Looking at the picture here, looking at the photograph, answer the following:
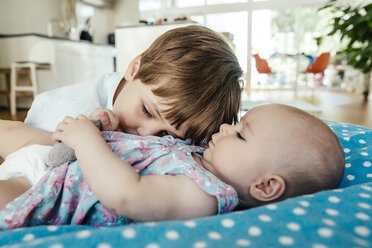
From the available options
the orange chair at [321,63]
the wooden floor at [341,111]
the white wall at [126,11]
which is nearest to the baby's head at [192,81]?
the wooden floor at [341,111]

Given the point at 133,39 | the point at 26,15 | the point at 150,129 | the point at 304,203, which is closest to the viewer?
the point at 304,203

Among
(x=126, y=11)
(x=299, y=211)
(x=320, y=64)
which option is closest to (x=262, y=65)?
(x=320, y=64)

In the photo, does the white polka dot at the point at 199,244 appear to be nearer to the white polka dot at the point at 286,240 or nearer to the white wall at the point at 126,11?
the white polka dot at the point at 286,240

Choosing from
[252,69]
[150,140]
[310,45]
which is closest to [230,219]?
[150,140]

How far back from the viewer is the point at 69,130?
0.61 meters

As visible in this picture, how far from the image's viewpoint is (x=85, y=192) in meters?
0.59

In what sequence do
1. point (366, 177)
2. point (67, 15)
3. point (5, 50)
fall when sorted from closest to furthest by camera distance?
point (366, 177)
point (5, 50)
point (67, 15)

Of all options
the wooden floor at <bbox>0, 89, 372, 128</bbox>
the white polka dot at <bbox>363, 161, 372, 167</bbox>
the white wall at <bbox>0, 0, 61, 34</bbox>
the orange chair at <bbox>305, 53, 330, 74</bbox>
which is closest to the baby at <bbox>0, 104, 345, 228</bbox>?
the white polka dot at <bbox>363, 161, 372, 167</bbox>

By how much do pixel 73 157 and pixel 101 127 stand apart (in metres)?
0.14

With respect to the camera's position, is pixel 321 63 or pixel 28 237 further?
pixel 321 63

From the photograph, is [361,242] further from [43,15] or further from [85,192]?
[43,15]

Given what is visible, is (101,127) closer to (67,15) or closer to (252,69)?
(67,15)

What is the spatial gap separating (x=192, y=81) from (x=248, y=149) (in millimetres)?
255

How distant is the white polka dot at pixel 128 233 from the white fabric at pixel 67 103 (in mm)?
737
